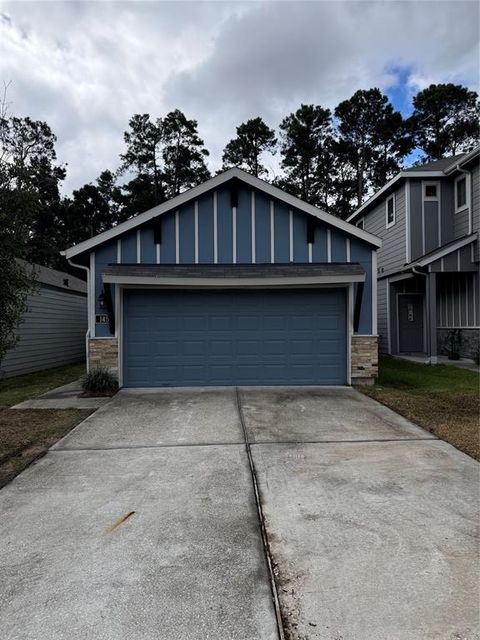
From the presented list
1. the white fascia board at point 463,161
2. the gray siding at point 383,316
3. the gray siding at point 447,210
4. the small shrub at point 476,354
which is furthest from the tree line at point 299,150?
the small shrub at point 476,354

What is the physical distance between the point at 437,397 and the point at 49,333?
1222cm

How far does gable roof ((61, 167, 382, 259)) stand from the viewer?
29.4 feet

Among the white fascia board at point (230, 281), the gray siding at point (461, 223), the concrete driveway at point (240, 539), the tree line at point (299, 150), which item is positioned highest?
the tree line at point (299, 150)

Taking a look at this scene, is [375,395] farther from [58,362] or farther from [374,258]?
[58,362]

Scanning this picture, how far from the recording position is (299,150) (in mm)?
30094

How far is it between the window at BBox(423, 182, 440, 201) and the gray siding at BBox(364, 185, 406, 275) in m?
0.70

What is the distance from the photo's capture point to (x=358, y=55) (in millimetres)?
12914

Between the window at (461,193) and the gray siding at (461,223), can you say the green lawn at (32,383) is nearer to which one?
the gray siding at (461,223)

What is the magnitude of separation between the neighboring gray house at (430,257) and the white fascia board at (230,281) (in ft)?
15.7

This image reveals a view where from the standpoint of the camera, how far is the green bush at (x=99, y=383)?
8.60 meters

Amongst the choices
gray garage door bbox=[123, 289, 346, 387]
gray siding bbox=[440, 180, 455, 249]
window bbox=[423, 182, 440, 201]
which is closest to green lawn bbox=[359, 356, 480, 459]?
gray garage door bbox=[123, 289, 346, 387]

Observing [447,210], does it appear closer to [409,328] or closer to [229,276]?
[409,328]

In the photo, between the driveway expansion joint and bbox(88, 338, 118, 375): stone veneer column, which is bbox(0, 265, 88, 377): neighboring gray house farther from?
the driveway expansion joint

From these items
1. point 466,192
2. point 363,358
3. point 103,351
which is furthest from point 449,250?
point 103,351
